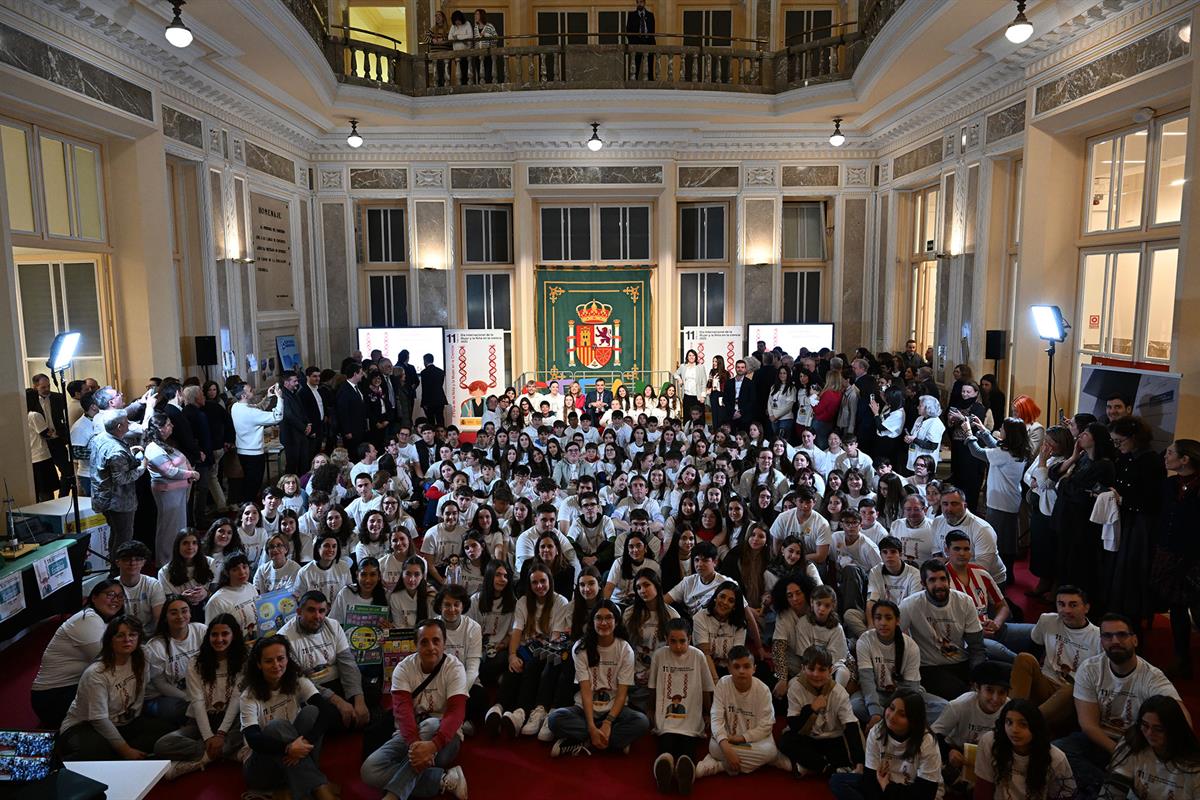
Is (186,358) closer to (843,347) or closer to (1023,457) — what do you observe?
(1023,457)

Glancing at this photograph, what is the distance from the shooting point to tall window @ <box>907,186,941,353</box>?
40.7 ft

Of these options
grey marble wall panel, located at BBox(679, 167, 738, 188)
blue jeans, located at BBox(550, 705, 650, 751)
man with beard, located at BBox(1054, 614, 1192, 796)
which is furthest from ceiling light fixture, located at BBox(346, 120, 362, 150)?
man with beard, located at BBox(1054, 614, 1192, 796)

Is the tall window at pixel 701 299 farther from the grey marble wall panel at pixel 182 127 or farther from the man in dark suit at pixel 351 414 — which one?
the grey marble wall panel at pixel 182 127

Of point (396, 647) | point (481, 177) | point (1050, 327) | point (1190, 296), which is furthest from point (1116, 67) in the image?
point (481, 177)

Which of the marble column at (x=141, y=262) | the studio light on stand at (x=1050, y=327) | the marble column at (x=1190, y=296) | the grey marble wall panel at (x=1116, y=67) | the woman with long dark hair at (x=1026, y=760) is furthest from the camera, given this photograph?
the marble column at (x=141, y=262)

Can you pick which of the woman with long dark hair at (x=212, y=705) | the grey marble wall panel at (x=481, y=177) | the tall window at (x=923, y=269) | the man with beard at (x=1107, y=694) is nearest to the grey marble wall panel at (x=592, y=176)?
the grey marble wall panel at (x=481, y=177)

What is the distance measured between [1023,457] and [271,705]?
623 centimetres

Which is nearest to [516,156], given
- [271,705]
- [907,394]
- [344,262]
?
[344,262]

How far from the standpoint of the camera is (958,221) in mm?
10781

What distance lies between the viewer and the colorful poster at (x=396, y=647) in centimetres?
532

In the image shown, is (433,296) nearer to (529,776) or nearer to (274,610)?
(274,610)

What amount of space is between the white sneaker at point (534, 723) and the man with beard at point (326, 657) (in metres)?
1.02

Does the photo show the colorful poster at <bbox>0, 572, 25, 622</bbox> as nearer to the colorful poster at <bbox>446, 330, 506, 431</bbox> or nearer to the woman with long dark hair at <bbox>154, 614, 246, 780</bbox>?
the woman with long dark hair at <bbox>154, 614, 246, 780</bbox>

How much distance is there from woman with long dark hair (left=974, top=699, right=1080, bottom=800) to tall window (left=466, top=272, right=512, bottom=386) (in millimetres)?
11797
